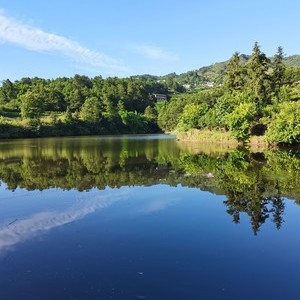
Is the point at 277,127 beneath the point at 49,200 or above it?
above

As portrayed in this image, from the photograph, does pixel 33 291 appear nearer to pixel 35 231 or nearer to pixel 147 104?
pixel 35 231

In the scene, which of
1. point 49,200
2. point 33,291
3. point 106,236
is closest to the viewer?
point 33,291

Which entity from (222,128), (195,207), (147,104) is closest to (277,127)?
(222,128)

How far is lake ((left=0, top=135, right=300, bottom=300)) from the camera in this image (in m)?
9.84

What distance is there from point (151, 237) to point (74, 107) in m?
134

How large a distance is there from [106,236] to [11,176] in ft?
59.2

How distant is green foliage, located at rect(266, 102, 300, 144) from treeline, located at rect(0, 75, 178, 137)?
7624 centimetres

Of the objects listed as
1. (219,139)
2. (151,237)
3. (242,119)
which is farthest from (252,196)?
(219,139)

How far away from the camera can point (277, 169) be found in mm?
30500

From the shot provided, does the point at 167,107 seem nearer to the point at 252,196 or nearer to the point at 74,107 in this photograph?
the point at 74,107

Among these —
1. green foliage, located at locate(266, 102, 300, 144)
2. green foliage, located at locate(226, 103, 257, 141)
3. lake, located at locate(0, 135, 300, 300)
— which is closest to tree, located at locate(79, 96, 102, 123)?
green foliage, located at locate(226, 103, 257, 141)

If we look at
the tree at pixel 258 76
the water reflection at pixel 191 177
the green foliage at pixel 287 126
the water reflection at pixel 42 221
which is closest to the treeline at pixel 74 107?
the tree at pixel 258 76

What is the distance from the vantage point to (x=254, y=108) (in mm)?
57812

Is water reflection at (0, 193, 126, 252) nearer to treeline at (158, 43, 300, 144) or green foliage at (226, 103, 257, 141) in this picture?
treeline at (158, 43, 300, 144)
